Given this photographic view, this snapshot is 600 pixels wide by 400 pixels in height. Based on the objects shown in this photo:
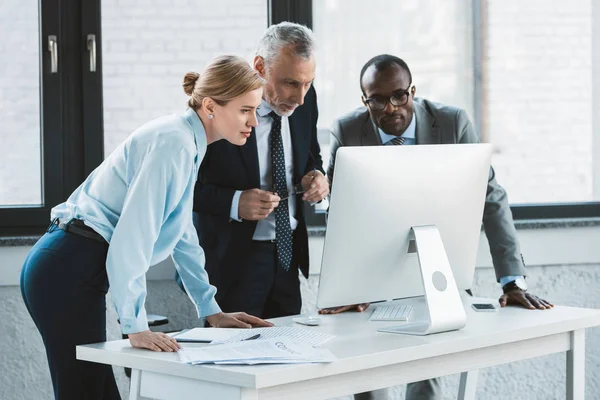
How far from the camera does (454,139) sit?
2787 mm

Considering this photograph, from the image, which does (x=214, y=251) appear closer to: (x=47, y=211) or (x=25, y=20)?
(x=47, y=211)

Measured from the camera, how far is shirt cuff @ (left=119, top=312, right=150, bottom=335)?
185cm

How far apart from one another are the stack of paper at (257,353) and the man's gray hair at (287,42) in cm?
96

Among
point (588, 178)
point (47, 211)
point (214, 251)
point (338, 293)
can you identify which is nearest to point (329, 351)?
point (338, 293)

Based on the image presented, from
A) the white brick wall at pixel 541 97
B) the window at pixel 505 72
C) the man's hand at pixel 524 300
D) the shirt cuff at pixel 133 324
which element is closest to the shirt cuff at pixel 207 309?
the shirt cuff at pixel 133 324

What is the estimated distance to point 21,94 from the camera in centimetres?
323

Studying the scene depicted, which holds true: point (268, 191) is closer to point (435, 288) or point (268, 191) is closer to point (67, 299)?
point (435, 288)

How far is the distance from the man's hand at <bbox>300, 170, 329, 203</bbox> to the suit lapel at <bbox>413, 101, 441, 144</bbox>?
0.38 m

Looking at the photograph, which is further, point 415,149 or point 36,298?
point 415,149

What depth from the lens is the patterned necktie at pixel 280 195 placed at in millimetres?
2633

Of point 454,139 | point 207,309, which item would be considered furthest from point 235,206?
point 454,139

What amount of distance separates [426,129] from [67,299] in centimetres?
132

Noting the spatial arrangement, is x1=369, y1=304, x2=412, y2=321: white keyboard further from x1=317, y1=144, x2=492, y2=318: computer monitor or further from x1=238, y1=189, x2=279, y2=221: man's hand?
x1=238, y1=189, x2=279, y2=221: man's hand

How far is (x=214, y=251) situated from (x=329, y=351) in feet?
2.97
